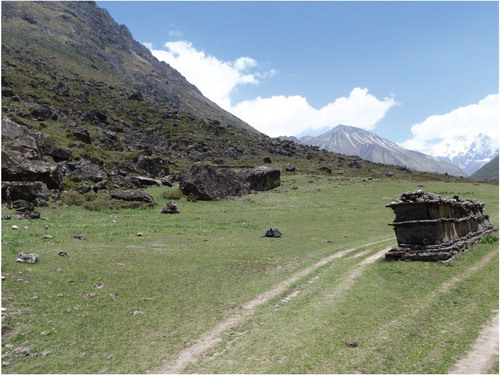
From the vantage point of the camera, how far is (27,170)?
35.2m

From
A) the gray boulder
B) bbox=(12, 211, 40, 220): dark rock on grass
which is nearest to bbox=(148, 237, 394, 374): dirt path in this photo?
bbox=(12, 211, 40, 220): dark rock on grass

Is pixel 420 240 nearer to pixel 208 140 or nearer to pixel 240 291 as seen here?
pixel 240 291

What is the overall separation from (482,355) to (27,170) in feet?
134

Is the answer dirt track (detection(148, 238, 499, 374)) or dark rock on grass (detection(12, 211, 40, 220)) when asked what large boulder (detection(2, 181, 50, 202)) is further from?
dirt track (detection(148, 238, 499, 374))

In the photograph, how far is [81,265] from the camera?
602 inches

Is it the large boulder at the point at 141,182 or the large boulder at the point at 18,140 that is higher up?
the large boulder at the point at 18,140

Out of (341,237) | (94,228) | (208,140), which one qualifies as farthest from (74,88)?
(341,237)

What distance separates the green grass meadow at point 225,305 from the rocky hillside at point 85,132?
74.8 feet

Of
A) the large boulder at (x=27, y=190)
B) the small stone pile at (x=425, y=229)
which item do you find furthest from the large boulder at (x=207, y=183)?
the small stone pile at (x=425, y=229)

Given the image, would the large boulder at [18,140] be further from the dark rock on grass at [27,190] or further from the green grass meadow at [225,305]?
the green grass meadow at [225,305]

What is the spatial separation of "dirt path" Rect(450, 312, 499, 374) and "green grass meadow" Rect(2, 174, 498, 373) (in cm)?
27

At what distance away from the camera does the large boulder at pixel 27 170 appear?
34000 millimetres

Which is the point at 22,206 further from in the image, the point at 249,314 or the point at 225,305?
the point at 249,314

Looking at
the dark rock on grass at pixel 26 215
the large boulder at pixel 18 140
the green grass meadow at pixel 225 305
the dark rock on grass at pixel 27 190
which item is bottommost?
the green grass meadow at pixel 225 305
